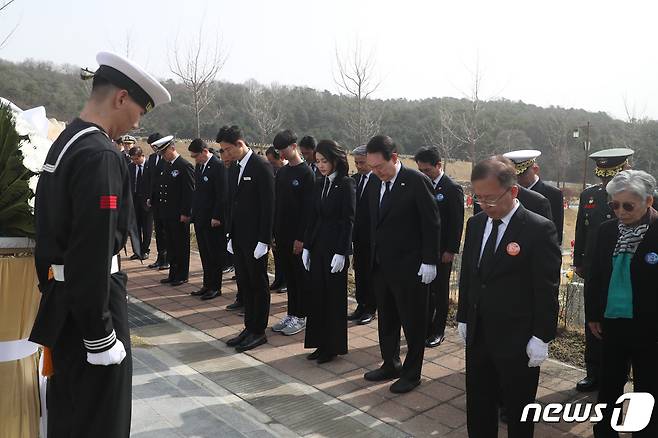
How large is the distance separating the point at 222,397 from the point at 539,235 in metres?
2.70

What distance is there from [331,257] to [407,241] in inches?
37.9

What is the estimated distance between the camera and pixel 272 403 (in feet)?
13.6

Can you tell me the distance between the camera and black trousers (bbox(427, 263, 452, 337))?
5590 millimetres

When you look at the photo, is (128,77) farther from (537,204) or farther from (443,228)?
(443,228)

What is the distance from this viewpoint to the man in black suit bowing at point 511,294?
9.48 feet

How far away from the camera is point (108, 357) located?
2211mm

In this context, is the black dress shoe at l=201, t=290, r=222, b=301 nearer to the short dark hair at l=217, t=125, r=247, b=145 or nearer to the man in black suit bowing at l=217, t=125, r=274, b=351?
the man in black suit bowing at l=217, t=125, r=274, b=351

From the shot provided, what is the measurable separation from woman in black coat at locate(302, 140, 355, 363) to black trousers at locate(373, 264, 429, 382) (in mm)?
556

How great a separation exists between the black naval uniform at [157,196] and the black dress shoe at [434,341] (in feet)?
16.7

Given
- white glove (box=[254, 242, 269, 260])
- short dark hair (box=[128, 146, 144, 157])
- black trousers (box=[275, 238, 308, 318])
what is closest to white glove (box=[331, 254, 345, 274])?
white glove (box=[254, 242, 269, 260])

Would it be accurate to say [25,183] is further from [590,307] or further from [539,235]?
[590,307]

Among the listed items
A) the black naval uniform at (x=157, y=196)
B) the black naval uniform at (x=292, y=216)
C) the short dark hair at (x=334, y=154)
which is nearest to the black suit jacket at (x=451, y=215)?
the short dark hair at (x=334, y=154)

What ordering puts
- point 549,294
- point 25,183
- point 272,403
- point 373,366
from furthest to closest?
point 373,366
point 272,403
point 549,294
point 25,183

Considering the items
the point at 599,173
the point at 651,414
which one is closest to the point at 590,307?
the point at 651,414
